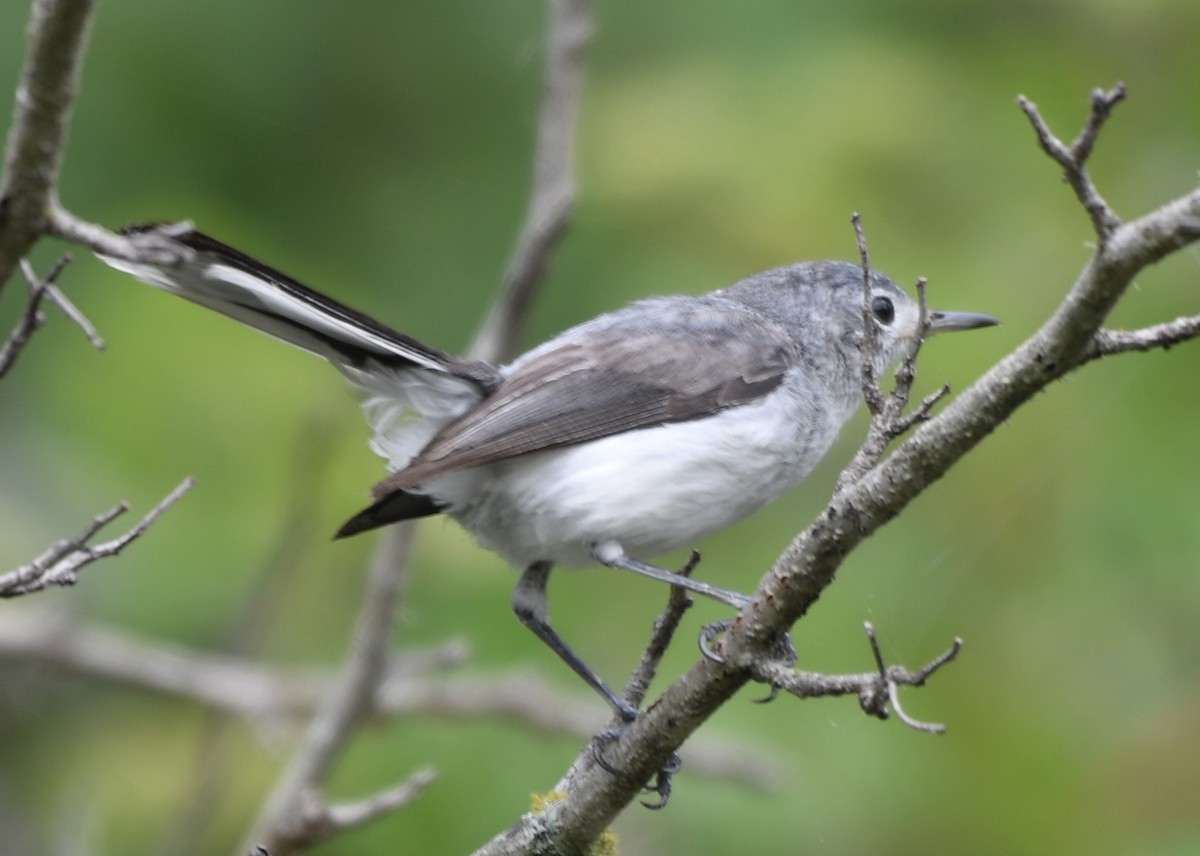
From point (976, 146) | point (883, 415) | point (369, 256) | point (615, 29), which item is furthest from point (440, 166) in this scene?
point (883, 415)

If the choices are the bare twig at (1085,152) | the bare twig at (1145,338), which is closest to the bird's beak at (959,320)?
the bare twig at (1145,338)

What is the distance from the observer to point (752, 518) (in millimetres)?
A: 4172

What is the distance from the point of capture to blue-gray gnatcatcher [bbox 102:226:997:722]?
10.2 feet

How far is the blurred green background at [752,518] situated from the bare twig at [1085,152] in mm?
1673

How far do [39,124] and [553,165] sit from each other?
215cm

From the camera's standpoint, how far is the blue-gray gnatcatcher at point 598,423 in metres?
3.11

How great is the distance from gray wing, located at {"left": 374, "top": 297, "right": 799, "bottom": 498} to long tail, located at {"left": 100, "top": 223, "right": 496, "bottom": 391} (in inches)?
6.5

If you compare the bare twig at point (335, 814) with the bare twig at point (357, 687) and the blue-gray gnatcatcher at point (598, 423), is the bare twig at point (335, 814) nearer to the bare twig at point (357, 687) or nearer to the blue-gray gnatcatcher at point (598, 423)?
the blue-gray gnatcatcher at point (598, 423)

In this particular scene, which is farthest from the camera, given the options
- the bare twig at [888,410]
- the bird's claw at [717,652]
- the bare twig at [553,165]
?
the bare twig at [553,165]

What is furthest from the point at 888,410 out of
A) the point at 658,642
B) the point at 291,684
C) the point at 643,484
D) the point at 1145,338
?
the point at 291,684

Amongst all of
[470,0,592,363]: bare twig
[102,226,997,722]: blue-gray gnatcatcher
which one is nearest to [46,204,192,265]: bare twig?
[102,226,997,722]: blue-gray gnatcatcher

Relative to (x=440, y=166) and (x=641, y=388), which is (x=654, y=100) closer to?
(x=440, y=166)

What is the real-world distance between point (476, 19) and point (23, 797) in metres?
3.40

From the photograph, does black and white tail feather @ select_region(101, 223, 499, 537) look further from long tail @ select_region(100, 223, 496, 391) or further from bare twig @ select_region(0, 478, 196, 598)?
bare twig @ select_region(0, 478, 196, 598)
